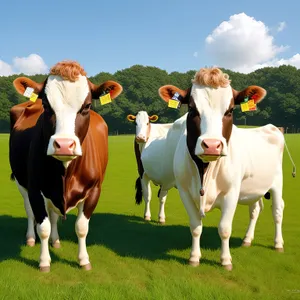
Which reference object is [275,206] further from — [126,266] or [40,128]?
[40,128]

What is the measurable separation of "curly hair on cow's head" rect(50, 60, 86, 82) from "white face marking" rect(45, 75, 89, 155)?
49 mm

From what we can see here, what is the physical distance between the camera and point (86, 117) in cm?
425

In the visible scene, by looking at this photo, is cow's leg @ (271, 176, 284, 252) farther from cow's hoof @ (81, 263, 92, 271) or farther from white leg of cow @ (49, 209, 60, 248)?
white leg of cow @ (49, 209, 60, 248)

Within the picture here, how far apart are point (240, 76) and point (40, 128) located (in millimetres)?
97572

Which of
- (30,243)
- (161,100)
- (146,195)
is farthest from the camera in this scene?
(161,100)

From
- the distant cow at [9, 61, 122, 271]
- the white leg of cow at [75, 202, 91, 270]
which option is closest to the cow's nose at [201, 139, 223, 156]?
the distant cow at [9, 61, 122, 271]

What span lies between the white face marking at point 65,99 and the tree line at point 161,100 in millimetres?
64687

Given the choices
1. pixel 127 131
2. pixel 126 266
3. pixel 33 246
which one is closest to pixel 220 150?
pixel 126 266

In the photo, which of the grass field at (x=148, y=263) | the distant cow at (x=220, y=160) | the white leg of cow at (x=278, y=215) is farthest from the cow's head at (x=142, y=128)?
the white leg of cow at (x=278, y=215)

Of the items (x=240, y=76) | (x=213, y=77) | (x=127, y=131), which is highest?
(x=240, y=76)

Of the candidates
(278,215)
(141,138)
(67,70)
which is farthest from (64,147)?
(141,138)

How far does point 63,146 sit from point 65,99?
0.69 metres

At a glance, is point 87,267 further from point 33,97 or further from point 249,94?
point 249,94

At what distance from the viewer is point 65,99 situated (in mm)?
4094
